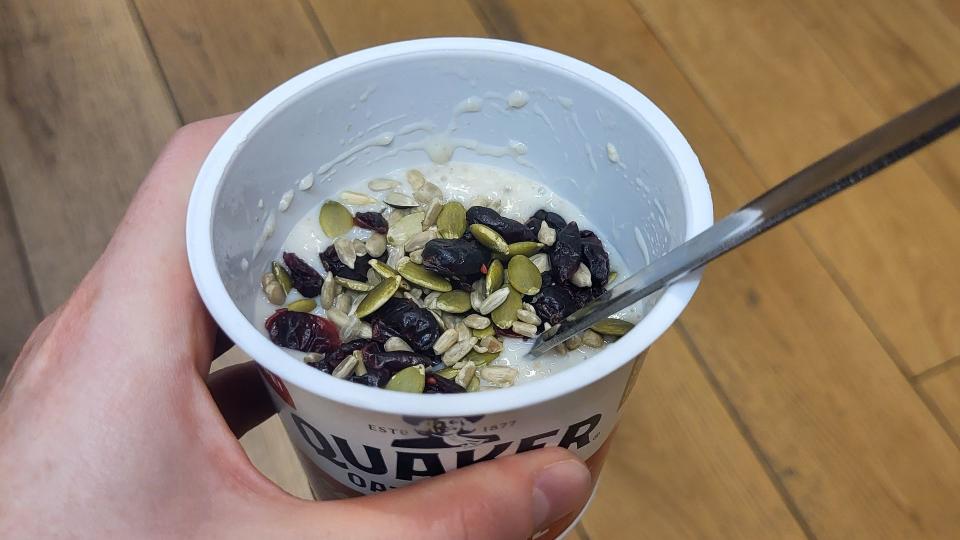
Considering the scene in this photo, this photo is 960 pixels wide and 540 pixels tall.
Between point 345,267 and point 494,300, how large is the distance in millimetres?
111

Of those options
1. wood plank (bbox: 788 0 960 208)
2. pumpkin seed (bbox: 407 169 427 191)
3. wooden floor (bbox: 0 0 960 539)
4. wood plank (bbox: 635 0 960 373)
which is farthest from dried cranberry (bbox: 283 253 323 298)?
wood plank (bbox: 788 0 960 208)

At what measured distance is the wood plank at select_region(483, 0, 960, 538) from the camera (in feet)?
2.69

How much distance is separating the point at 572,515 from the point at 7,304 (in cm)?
70

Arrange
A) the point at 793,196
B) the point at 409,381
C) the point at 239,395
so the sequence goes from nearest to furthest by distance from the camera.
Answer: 1. the point at 793,196
2. the point at 409,381
3. the point at 239,395

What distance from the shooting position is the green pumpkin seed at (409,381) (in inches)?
18.8

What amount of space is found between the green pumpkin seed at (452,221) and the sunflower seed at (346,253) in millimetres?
61

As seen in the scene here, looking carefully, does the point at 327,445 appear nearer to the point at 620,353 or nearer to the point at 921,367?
the point at 620,353

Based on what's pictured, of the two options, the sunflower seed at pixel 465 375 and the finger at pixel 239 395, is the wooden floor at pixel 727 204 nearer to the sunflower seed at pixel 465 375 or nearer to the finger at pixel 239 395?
the finger at pixel 239 395

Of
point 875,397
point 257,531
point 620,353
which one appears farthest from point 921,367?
point 257,531

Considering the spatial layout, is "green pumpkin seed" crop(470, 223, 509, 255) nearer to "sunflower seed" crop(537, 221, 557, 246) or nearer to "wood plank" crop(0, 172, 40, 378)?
"sunflower seed" crop(537, 221, 557, 246)

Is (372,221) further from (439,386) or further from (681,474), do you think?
(681,474)

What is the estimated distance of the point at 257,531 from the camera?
442 mm

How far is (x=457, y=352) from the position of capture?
51 cm

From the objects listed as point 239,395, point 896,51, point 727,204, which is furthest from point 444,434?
point 896,51
